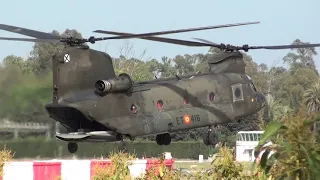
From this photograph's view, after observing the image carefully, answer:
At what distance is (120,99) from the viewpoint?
22469 mm

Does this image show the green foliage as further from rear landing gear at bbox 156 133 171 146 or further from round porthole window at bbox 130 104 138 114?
rear landing gear at bbox 156 133 171 146

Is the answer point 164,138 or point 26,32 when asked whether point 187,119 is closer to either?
point 164,138

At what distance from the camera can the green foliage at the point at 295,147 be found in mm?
3578

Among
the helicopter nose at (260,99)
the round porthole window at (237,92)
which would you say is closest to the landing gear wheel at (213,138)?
the round porthole window at (237,92)

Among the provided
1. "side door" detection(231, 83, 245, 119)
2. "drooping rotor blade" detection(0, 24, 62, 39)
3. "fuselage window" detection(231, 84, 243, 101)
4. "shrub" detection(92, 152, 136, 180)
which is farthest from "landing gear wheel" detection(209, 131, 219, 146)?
"shrub" detection(92, 152, 136, 180)

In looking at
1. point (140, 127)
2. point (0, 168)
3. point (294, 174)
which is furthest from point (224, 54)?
point (294, 174)

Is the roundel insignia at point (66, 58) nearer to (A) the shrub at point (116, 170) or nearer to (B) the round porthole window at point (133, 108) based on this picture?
(B) the round porthole window at point (133, 108)

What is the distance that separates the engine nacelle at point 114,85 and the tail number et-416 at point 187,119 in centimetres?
238

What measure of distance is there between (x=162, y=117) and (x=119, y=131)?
1796 millimetres

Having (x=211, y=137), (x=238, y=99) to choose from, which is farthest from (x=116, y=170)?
(x=238, y=99)

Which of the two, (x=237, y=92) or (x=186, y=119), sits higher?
(x=237, y=92)

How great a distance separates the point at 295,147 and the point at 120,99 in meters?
19.0

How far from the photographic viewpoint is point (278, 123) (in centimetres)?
364

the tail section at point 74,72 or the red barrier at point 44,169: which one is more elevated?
the tail section at point 74,72
